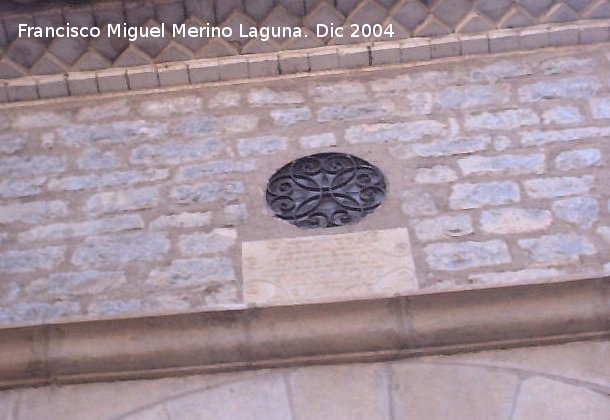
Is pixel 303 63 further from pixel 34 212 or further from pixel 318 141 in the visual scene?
pixel 34 212

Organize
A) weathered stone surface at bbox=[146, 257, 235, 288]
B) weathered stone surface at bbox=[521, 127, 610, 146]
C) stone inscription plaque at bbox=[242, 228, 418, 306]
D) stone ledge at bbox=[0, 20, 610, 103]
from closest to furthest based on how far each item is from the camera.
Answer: stone inscription plaque at bbox=[242, 228, 418, 306]
weathered stone surface at bbox=[146, 257, 235, 288]
weathered stone surface at bbox=[521, 127, 610, 146]
stone ledge at bbox=[0, 20, 610, 103]

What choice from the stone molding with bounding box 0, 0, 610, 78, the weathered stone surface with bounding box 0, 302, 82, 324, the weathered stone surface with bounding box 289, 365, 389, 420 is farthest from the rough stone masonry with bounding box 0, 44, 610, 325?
the weathered stone surface with bounding box 289, 365, 389, 420

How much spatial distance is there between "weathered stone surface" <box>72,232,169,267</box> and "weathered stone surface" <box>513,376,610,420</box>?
1.37 meters

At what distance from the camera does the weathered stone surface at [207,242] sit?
3549mm

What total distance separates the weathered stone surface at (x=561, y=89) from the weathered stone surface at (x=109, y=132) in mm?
1527

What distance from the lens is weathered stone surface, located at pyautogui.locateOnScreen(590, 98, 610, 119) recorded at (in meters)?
3.95

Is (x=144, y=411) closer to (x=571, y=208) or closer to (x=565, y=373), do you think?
(x=565, y=373)

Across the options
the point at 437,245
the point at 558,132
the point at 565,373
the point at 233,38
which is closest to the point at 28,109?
the point at 233,38

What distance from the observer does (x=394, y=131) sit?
3.98m

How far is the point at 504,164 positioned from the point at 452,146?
0.73 ft

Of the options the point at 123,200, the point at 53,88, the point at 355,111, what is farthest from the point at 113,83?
the point at 355,111

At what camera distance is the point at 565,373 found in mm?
3098

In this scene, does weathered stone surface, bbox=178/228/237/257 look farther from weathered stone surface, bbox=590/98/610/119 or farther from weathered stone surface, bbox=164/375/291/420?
weathered stone surface, bbox=590/98/610/119

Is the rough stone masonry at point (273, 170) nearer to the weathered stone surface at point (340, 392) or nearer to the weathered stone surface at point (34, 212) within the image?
the weathered stone surface at point (34, 212)
